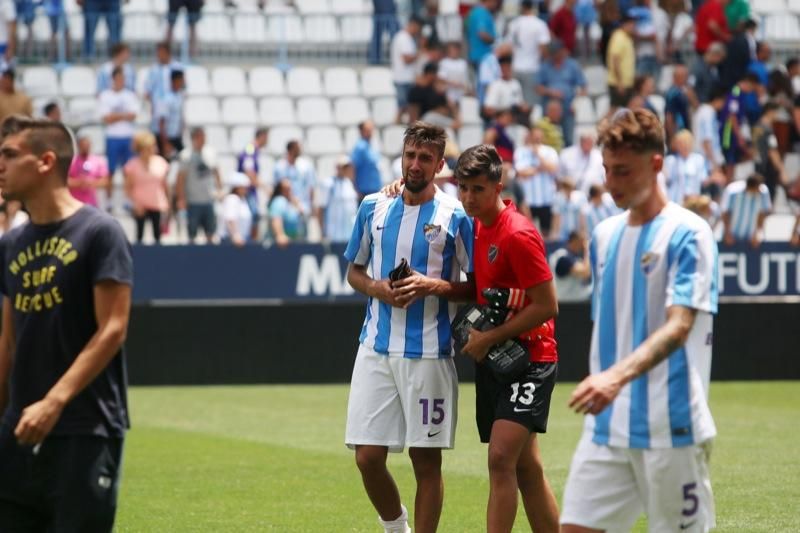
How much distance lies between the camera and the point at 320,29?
1100 inches


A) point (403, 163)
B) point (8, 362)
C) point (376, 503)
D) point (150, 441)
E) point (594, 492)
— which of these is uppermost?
point (403, 163)

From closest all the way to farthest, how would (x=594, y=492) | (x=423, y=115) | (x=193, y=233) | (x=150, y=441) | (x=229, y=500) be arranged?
(x=594, y=492) < (x=229, y=500) < (x=150, y=441) < (x=193, y=233) < (x=423, y=115)

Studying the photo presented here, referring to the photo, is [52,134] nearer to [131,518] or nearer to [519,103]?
[131,518]

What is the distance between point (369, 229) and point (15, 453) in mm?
2919

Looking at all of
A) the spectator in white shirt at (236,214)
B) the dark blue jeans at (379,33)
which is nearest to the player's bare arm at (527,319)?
the spectator in white shirt at (236,214)

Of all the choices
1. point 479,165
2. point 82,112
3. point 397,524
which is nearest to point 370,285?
point 479,165

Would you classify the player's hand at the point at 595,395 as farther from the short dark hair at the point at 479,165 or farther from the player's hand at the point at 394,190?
the player's hand at the point at 394,190

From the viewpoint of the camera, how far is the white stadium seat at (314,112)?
86.0ft

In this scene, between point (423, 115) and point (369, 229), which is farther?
point (423, 115)

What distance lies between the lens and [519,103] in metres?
24.7

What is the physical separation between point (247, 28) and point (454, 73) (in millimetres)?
4319

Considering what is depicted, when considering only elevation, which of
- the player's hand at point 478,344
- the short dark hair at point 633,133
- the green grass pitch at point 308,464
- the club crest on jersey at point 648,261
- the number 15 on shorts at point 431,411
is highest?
the short dark hair at point 633,133

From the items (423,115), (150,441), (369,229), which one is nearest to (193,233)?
(423,115)

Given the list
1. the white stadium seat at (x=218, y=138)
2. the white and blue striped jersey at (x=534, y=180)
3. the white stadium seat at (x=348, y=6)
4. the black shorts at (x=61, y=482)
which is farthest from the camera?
the white stadium seat at (x=348, y=6)
